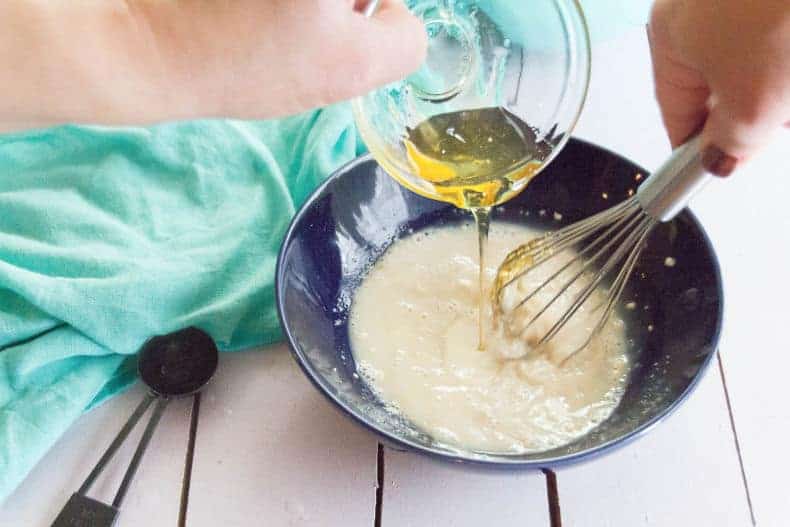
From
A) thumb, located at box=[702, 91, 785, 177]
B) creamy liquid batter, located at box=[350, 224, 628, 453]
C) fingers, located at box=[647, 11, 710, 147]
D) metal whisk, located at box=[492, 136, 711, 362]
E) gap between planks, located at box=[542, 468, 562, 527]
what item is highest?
fingers, located at box=[647, 11, 710, 147]

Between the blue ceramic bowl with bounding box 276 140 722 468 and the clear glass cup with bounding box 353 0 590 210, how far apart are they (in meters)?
0.12

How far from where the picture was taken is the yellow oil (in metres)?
0.56

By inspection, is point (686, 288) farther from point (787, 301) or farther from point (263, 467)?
point (263, 467)

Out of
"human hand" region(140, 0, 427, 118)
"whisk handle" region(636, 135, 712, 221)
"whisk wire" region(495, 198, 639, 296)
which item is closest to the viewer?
"human hand" region(140, 0, 427, 118)

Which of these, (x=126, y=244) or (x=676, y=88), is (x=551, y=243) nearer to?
(x=676, y=88)

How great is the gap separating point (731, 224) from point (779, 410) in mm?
190

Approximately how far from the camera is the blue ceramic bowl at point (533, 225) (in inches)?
21.3

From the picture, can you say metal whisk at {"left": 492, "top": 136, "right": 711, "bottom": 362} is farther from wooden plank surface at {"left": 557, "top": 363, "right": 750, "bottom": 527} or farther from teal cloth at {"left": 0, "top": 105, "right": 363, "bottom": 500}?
teal cloth at {"left": 0, "top": 105, "right": 363, "bottom": 500}

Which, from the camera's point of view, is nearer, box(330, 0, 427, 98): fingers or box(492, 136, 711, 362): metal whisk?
box(330, 0, 427, 98): fingers

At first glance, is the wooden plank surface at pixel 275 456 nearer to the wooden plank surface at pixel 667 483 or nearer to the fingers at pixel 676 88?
the wooden plank surface at pixel 667 483

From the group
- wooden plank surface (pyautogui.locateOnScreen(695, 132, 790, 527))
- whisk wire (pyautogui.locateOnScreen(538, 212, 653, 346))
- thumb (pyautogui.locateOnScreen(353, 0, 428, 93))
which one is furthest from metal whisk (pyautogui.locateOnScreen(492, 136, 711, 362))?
thumb (pyautogui.locateOnScreen(353, 0, 428, 93))

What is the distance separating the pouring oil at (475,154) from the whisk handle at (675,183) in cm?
8

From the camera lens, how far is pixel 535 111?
585mm

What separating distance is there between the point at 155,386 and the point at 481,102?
32cm
